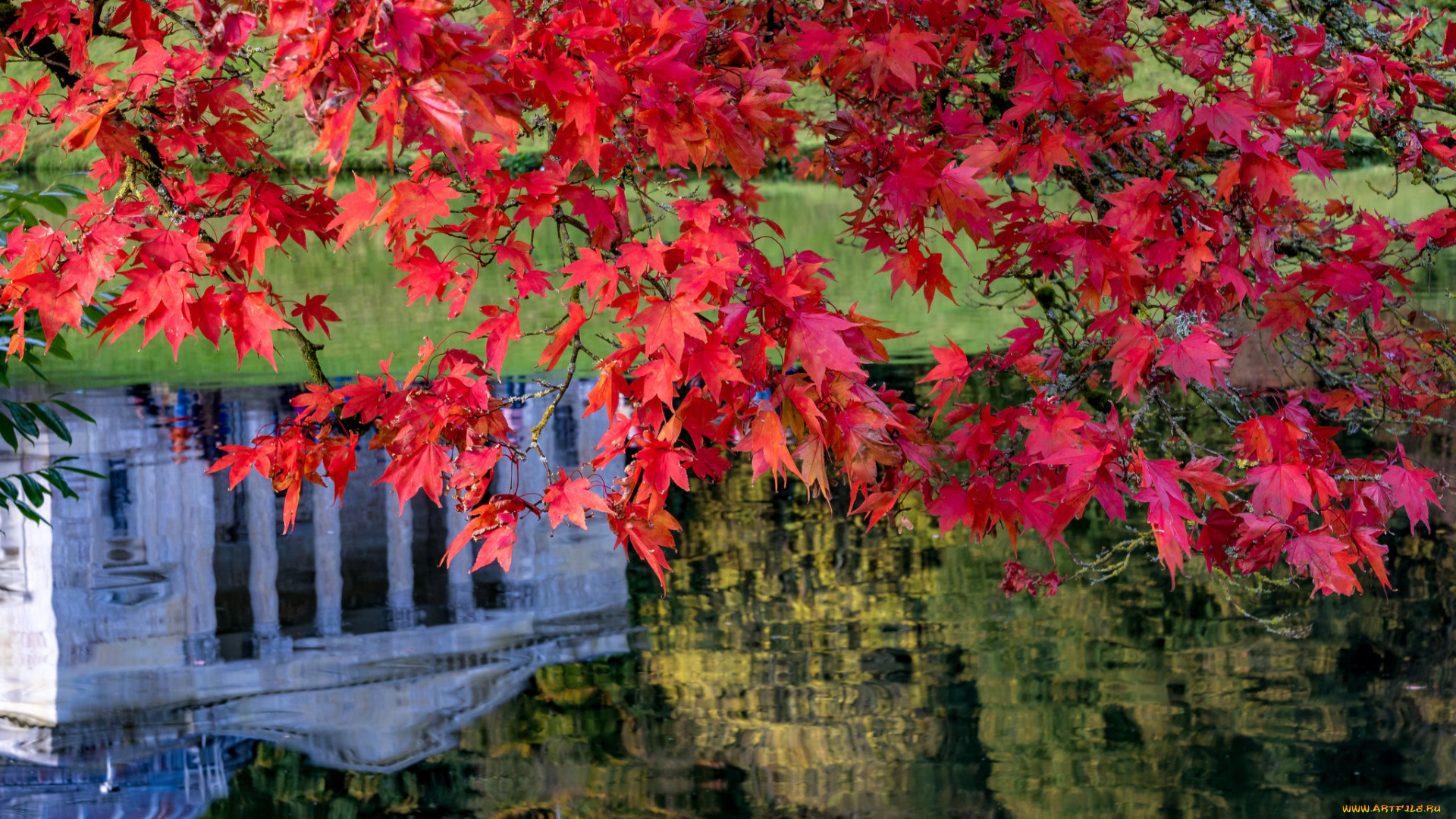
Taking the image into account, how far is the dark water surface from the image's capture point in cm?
351

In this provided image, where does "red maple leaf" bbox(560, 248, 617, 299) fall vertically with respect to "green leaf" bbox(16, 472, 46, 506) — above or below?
above

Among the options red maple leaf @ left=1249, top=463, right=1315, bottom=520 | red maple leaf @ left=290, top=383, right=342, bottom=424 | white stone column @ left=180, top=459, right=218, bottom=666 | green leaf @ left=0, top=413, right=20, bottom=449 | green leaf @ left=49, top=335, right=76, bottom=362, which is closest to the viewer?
red maple leaf @ left=1249, top=463, right=1315, bottom=520

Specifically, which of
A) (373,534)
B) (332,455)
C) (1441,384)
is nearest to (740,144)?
(332,455)

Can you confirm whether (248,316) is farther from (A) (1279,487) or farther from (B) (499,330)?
(A) (1279,487)

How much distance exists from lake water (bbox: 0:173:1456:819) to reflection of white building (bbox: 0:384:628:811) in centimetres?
2

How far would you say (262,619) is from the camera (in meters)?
5.22

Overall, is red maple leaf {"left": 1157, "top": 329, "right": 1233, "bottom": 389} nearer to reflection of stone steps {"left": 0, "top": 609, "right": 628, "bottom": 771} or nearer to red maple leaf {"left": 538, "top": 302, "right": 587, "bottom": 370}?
red maple leaf {"left": 538, "top": 302, "right": 587, "bottom": 370}

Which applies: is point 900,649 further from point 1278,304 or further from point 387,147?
point 387,147

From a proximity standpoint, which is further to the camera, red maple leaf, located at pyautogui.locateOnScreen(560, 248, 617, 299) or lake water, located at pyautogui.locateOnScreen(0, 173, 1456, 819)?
lake water, located at pyautogui.locateOnScreen(0, 173, 1456, 819)

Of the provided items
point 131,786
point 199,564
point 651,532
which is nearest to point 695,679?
point 131,786

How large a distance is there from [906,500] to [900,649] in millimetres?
2816

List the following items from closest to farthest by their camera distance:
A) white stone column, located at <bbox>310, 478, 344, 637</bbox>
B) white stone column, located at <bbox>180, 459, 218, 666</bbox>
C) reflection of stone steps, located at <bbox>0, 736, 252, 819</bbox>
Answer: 1. reflection of stone steps, located at <bbox>0, 736, 252, 819</bbox>
2. white stone column, located at <bbox>180, 459, 218, 666</bbox>
3. white stone column, located at <bbox>310, 478, 344, 637</bbox>

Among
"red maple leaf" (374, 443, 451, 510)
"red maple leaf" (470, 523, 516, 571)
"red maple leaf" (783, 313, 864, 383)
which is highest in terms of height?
"red maple leaf" (783, 313, 864, 383)

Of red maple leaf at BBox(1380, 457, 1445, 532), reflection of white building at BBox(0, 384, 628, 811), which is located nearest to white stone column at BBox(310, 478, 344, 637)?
reflection of white building at BBox(0, 384, 628, 811)
